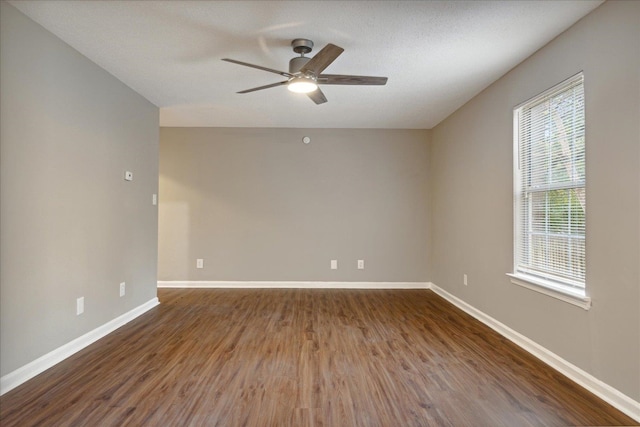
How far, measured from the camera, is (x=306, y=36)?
2334 millimetres

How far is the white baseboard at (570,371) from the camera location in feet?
5.73

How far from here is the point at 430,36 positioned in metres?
2.32

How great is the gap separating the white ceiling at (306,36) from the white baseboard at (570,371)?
2351mm

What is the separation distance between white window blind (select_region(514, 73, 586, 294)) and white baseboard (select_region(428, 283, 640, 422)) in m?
0.53

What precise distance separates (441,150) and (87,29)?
4.16 m

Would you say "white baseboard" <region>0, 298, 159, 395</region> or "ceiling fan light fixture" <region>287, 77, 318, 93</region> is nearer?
"white baseboard" <region>0, 298, 159, 395</region>

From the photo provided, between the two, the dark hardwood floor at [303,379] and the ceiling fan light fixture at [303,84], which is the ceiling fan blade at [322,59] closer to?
the ceiling fan light fixture at [303,84]

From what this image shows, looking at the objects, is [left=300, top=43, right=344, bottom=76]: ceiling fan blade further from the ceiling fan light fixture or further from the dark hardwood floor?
the dark hardwood floor

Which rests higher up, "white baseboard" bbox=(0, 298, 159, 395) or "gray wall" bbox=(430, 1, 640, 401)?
"gray wall" bbox=(430, 1, 640, 401)

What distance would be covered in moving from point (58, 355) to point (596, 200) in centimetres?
395

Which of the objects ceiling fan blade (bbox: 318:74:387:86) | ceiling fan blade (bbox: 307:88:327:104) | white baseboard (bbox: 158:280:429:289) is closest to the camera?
ceiling fan blade (bbox: 318:74:387:86)

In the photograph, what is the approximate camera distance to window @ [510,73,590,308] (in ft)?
7.12

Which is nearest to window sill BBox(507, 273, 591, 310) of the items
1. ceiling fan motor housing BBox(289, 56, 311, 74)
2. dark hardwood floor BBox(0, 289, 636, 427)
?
dark hardwood floor BBox(0, 289, 636, 427)

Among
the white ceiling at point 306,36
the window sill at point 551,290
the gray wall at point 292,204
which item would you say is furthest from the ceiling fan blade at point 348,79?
the gray wall at point 292,204
